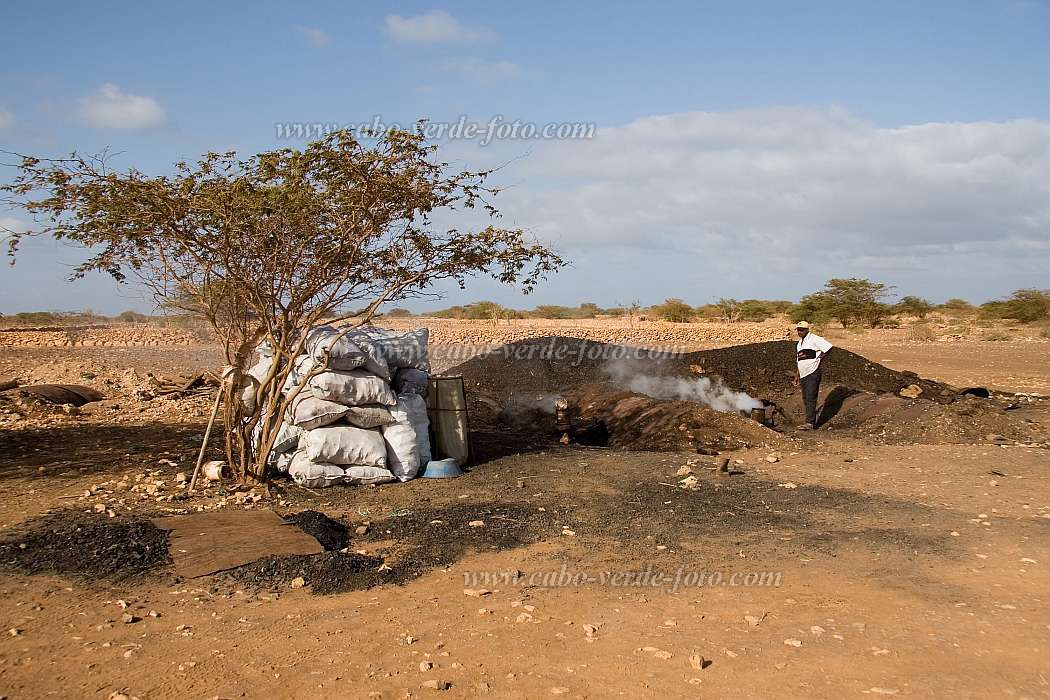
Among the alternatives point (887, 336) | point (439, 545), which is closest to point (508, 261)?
point (439, 545)

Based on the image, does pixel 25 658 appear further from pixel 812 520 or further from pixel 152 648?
pixel 812 520

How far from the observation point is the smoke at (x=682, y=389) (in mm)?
12430

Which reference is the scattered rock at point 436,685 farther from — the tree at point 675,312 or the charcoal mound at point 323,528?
the tree at point 675,312

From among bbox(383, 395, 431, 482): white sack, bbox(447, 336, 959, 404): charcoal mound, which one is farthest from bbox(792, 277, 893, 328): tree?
bbox(383, 395, 431, 482): white sack

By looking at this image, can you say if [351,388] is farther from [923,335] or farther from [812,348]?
[923,335]

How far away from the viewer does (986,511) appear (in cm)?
620

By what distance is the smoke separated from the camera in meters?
12.4

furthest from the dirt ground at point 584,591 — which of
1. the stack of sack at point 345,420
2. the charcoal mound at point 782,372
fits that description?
the charcoal mound at point 782,372

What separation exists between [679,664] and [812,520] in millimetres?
2925

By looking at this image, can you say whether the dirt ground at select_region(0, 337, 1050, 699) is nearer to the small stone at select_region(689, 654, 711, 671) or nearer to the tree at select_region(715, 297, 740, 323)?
the small stone at select_region(689, 654, 711, 671)

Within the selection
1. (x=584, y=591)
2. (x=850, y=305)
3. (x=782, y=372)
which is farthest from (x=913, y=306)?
(x=584, y=591)

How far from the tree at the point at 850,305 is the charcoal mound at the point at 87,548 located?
105 ft

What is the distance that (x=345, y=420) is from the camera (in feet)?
24.1

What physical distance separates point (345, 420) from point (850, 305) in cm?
3049
